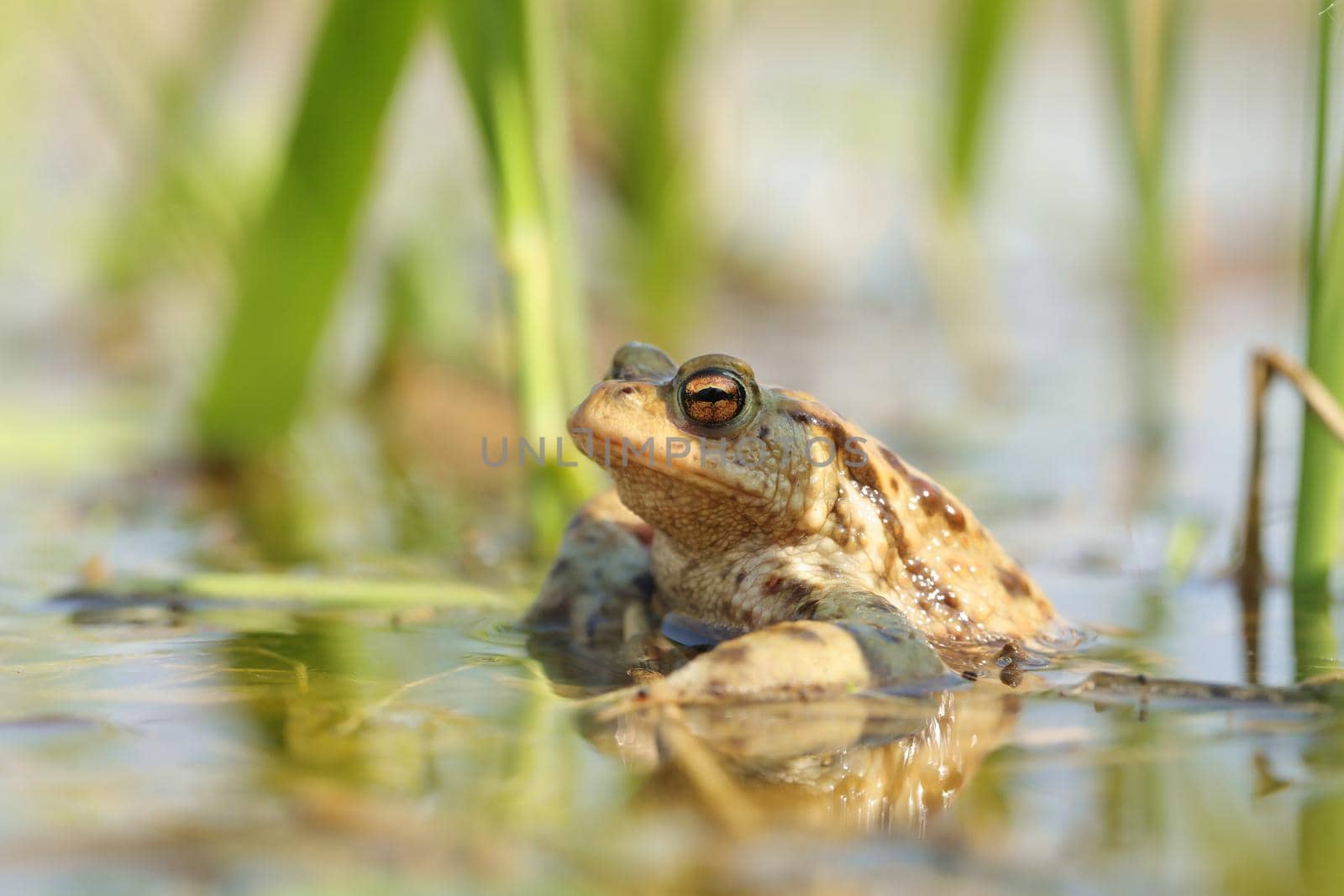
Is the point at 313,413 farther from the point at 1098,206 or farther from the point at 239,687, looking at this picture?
the point at 1098,206

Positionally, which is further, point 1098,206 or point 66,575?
point 1098,206

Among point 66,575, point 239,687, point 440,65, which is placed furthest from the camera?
point 440,65

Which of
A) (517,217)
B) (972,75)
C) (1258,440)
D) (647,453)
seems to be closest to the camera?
(647,453)

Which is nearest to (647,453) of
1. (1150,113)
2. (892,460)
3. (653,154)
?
(892,460)

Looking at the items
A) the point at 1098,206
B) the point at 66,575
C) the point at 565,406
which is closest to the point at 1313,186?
the point at 565,406

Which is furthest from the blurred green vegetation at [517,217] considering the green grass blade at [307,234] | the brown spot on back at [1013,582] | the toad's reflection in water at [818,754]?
the toad's reflection in water at [818,754]

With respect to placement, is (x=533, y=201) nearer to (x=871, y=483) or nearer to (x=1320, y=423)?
(x=871, y=483)
